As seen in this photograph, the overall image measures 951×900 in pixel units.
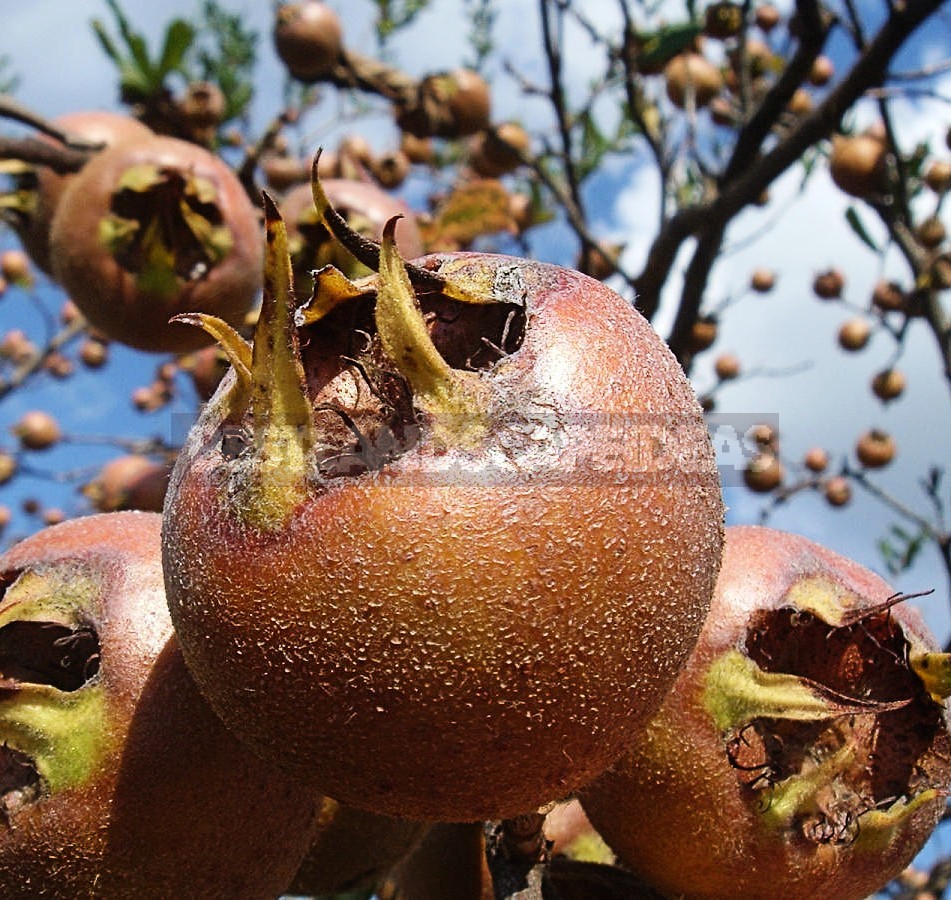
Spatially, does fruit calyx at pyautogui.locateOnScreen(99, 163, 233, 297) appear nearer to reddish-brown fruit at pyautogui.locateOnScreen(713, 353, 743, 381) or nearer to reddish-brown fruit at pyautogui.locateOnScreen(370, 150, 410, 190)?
reddish-brown fruit at pyautogui.locateOnScreen(370, 150, 410, 190)

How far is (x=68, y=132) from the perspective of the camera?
123 inches

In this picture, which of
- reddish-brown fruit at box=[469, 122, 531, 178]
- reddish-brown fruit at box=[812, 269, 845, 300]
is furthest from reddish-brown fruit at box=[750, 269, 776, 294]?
reddish-brown fruit at box=[469, 122, 531, 178]

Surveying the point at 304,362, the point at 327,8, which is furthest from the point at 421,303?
the point at 327,8

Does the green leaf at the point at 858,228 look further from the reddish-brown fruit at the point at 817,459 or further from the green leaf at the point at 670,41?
the reddish-brown fruit at the point at 817,459

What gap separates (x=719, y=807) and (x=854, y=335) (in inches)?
297

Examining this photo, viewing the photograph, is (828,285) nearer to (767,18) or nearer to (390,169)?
(767,18)

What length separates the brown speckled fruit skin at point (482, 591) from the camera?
0.98 meters

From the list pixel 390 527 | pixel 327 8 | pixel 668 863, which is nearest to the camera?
pixel 390 527

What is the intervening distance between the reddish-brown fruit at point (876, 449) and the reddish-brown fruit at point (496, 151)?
3.75 metres

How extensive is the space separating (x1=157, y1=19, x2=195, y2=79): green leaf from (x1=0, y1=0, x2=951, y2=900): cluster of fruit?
8.66 ft

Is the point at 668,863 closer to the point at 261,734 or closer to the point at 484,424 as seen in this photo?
the point at 261,734

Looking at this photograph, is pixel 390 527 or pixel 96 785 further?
pixel 96 785

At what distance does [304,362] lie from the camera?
116 centimetres

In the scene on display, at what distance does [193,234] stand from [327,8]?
2.50 m
